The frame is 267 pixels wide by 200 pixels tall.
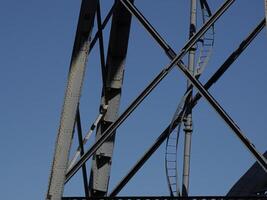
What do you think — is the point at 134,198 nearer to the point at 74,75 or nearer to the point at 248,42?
the point at 74,75

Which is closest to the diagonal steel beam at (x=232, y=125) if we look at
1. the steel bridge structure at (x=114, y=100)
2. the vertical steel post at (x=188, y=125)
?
the steel bridge structure at (x=114, y=100)

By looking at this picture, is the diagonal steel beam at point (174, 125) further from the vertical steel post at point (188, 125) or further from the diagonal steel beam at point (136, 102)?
the diagonal steel beam at point (136, 102)

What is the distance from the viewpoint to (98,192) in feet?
40.0

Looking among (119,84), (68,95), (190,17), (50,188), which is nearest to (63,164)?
(50,188)

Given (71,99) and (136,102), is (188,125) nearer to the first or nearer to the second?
(136,102)

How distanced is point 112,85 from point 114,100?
0.31 metres

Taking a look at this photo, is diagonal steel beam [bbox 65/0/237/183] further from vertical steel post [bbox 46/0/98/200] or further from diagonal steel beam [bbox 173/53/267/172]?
diagonal steel beam [bbox 173/53/267/172]

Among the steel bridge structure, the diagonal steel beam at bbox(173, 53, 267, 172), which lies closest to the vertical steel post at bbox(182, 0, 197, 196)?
the steel bridge structure

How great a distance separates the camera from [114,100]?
12.9 m

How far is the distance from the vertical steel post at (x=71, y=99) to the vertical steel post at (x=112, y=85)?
73.6 inches

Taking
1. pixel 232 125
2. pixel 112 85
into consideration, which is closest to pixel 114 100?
pixel 112 85

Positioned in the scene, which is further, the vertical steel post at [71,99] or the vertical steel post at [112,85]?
the vertical steel post at [112,85]

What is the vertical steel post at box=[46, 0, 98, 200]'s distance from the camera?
32.6 feet

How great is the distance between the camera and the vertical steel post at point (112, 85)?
12.4m
